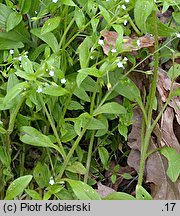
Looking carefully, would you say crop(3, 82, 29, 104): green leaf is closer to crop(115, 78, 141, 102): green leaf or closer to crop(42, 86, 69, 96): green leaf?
crop(42, 86, 69, 96): green leaf

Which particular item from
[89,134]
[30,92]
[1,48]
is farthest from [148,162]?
[1,48]

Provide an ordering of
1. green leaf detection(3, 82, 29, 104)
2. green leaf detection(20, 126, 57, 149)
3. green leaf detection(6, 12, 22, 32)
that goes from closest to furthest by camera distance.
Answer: green leaf detection(3, 82, 29, 104) → green leaf detection(20, 126, 57, 149) → green leaf detection(6, 12, 22, 32)

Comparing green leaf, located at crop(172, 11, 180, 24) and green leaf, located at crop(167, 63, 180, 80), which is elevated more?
green leaf, located at crop(172, 11, 180, 24)

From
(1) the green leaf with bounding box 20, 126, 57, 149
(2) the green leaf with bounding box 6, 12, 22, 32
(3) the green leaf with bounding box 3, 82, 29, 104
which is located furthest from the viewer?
(2) the green leaf with bounding box 6, 12, 22, 32

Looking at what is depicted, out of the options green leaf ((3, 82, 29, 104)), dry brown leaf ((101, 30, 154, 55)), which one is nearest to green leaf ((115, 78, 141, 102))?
dry brown leaf ((101, 30, 154, 55))

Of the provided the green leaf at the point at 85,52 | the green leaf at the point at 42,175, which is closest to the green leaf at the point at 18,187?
the green leaf at the point at 42,175

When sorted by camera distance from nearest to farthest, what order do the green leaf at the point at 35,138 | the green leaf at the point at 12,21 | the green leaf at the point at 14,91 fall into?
the green leaf at the point at 14,91 < the green leaf at the point at 35,138 < the green leaf at the point at 12,21

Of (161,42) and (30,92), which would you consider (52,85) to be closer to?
(30,92)

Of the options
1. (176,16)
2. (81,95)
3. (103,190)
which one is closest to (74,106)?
(81,95)

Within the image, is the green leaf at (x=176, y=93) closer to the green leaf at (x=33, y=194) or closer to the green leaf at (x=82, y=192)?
the green leaf at (x=82, y=192)
